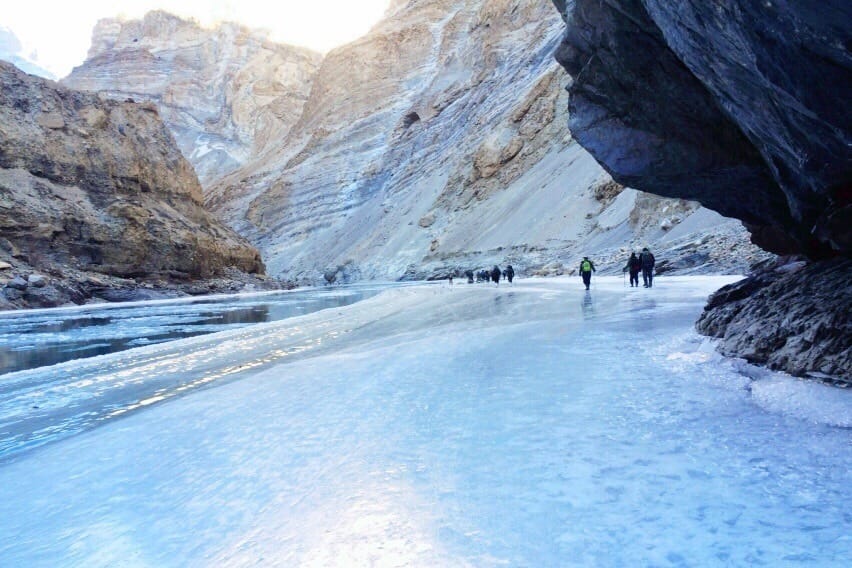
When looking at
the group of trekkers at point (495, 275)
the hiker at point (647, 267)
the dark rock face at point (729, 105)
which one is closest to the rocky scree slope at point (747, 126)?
the dark rock face at point (729, 105)

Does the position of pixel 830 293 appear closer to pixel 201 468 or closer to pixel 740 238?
pixel 201 468

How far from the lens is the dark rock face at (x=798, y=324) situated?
416cm

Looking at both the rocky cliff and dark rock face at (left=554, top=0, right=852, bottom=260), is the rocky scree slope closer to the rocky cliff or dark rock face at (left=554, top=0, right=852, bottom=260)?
dark rock face at (left=554, top=0, right=852, bottom=260)

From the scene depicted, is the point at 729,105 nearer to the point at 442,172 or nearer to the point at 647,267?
the point at 647,267

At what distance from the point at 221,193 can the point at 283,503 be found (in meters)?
90.5

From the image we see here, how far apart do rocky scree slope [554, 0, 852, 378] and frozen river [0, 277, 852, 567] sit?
0.65 m

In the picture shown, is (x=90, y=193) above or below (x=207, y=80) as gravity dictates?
below

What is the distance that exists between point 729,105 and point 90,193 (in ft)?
119

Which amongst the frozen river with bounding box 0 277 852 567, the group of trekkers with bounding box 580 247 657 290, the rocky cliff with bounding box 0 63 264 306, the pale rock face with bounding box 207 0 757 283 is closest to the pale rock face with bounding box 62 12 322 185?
the pale rock face with bounding box 207 0 757 283

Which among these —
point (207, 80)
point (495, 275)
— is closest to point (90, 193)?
point (495, 275)

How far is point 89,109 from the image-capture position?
34688 millimetres

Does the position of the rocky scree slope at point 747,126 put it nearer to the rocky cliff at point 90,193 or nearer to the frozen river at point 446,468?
the frozen river at point 446,468

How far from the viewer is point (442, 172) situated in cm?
6231

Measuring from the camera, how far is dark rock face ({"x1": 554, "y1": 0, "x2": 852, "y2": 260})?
326cm
